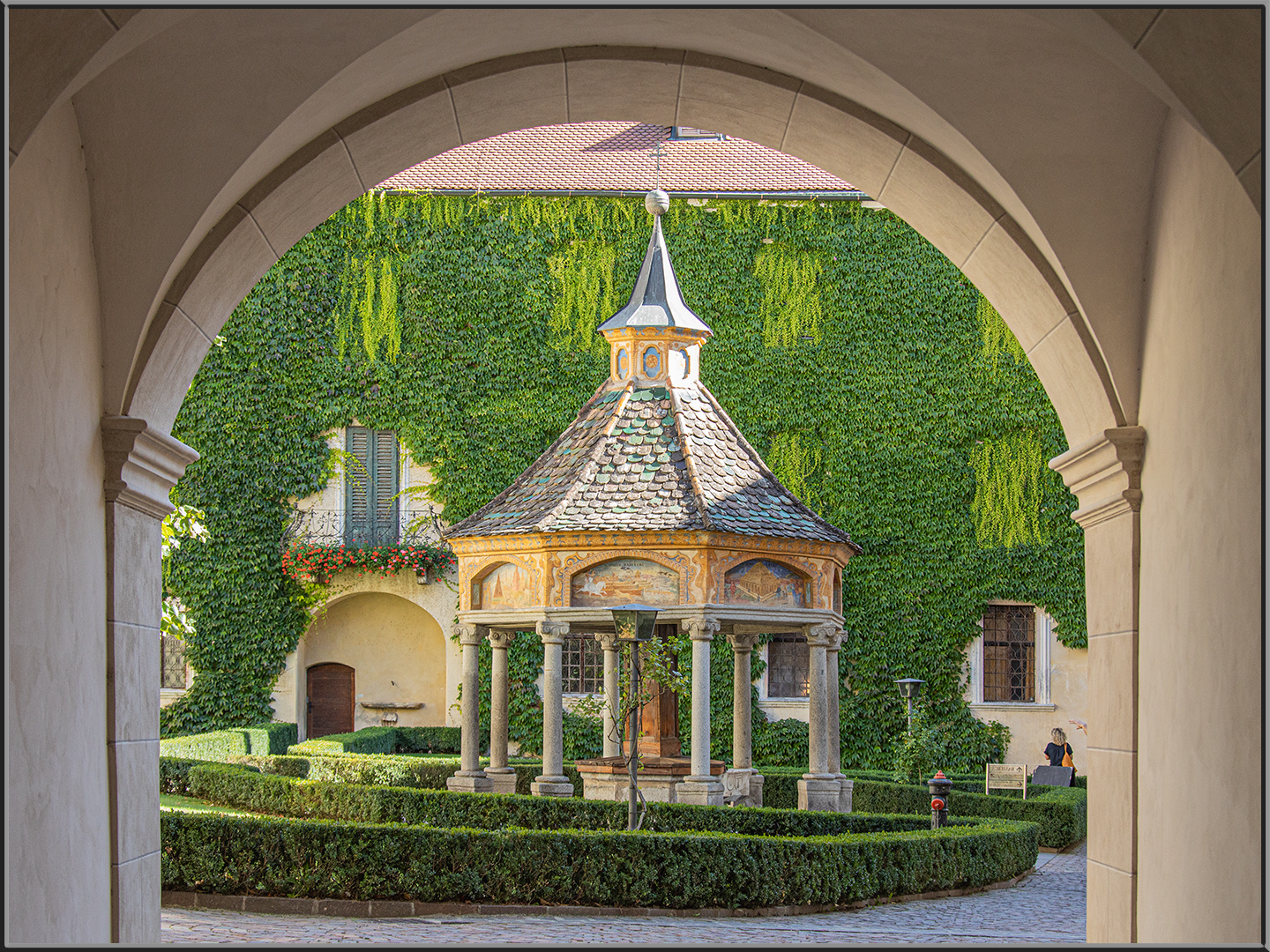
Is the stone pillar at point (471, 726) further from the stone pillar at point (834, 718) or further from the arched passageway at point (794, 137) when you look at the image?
the arched passageway at point (794, 137)

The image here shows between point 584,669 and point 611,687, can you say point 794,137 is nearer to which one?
point 611,687

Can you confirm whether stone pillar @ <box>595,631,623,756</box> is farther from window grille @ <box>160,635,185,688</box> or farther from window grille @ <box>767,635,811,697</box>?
window grille @ <box>160,635,185,688</box>

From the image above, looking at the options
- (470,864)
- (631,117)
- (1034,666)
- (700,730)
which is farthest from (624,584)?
(1034,666)

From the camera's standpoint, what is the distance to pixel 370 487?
2472 centimetres

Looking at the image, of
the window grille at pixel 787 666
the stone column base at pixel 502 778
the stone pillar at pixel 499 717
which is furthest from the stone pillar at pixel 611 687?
the window grille at pixel 787 666

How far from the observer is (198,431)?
967 inches

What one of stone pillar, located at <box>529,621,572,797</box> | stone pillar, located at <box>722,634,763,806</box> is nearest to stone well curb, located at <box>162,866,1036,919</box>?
stone pillar, located at <box>529,621,572,797</box>

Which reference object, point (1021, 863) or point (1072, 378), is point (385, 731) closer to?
point (1021, 863)

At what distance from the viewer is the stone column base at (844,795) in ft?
53.2

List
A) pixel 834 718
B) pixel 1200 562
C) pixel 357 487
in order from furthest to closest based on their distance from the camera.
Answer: pixel 357 487, pixel 834 718, pixel 1200 562

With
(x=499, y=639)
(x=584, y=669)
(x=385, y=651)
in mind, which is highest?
(x=499, y=639)

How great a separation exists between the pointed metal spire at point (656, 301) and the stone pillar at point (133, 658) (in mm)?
11931

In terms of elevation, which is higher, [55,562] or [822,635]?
[55,562]

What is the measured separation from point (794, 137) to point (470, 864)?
22.2 ft
